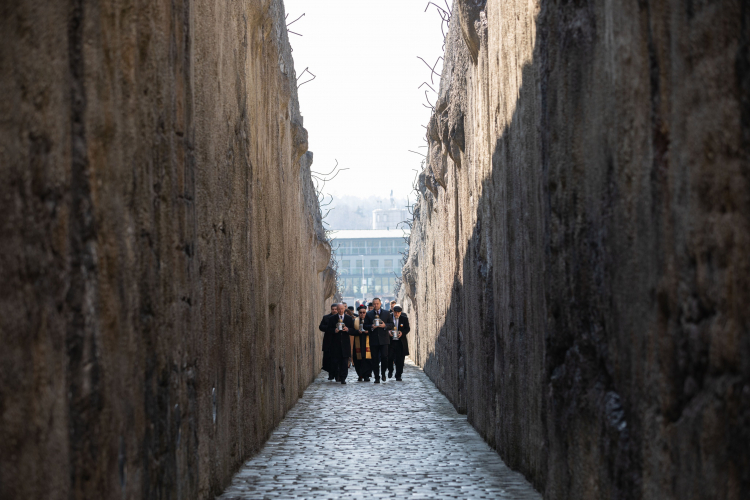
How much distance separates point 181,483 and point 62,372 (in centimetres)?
179

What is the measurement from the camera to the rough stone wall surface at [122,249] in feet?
8.10

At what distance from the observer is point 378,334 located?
15.5m

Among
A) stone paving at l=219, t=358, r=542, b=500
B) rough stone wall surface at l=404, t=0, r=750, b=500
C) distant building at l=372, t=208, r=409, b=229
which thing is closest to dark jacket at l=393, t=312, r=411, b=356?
stone paving at l=219, t=358, r=542, b=500

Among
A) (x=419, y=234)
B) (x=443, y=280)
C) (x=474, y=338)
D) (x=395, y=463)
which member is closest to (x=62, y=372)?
(x=395, y=463)

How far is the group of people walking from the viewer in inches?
615

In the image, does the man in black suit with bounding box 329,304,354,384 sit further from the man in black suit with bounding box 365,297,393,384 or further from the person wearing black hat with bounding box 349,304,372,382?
the man in black suit with bounding box 365,297,393,384

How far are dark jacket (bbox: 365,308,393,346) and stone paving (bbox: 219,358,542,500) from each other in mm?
4300

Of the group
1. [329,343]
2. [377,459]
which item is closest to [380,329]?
[329,343]

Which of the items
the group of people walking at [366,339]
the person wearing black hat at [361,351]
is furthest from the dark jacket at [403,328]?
the person wearing black hat at [361,351]

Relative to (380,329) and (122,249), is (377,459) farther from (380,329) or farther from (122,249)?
(380,329)

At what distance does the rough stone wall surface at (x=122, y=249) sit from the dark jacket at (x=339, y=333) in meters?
9.03

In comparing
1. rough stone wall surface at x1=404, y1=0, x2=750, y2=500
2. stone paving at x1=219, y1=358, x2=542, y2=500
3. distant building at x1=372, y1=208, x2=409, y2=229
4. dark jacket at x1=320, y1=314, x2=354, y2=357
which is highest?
distant building at x1=372, y1=208, x2=409, y2=229

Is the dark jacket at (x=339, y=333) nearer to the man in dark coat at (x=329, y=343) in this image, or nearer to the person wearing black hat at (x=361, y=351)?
the man in dark coat at (x=329, y=343)

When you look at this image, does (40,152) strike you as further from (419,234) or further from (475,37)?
(419,234)
